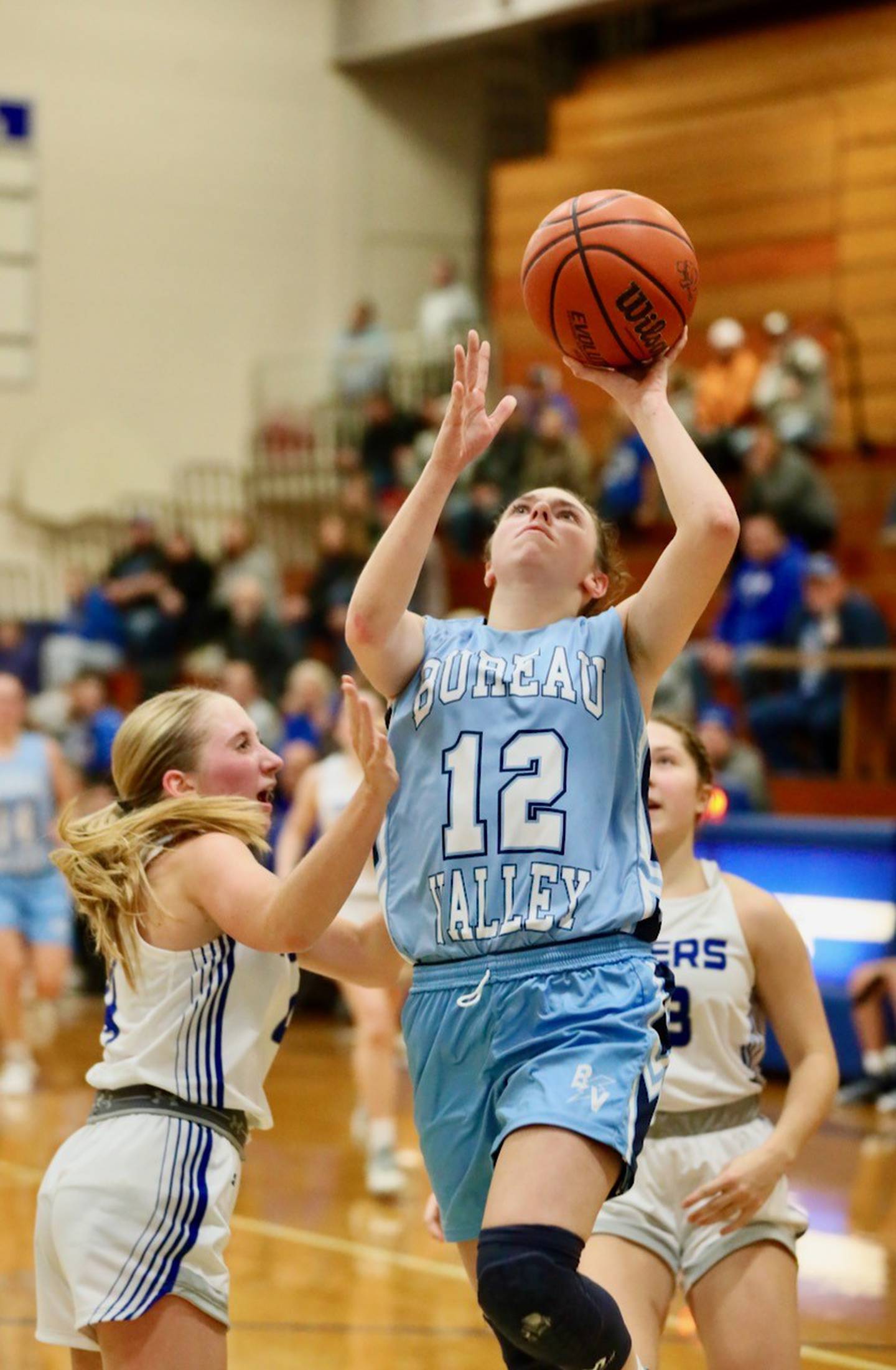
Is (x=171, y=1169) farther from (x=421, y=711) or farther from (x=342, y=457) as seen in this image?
(x=342, y=457)

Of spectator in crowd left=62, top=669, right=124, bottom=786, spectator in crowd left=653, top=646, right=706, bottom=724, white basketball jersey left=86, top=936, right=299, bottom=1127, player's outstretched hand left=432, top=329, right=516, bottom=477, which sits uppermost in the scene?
player's outstretched hand left=432, top=329, right=516, bottom=477

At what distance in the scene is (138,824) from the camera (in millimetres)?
3043

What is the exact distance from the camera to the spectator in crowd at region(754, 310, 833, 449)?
12.1 metres

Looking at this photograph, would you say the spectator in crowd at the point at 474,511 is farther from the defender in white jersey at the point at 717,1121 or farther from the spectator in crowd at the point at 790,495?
the defender in white jersey at the point at 717,1121

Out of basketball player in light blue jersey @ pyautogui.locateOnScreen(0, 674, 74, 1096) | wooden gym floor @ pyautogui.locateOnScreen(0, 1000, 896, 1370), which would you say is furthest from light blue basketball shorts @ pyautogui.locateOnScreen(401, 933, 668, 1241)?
basketball player in light blue jersey @ pyautogui.locateOnScreen(0, 674, 74, 1096)

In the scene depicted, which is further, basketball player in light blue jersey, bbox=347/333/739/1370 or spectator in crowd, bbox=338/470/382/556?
spectator in crowd, bbox=338/470/382/556

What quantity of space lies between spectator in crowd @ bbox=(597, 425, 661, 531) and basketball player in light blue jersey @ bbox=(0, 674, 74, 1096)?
495cm

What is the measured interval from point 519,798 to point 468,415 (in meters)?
0.62

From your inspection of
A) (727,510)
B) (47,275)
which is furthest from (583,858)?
(47,275)

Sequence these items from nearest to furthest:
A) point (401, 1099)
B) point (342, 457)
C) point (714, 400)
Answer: point (401, 1099) → point (714, 400) → point (342, 457)

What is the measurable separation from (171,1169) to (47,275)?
50.8ft

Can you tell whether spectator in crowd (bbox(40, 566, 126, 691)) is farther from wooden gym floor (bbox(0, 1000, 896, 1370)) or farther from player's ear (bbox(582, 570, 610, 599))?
player's ear (bbox(582, 570, 610, 599))

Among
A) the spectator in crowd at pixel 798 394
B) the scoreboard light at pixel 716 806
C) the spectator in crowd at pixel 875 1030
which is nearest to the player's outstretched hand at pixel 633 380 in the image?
the scoreboard light at pixel 716 806

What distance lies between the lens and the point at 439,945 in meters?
2.91
